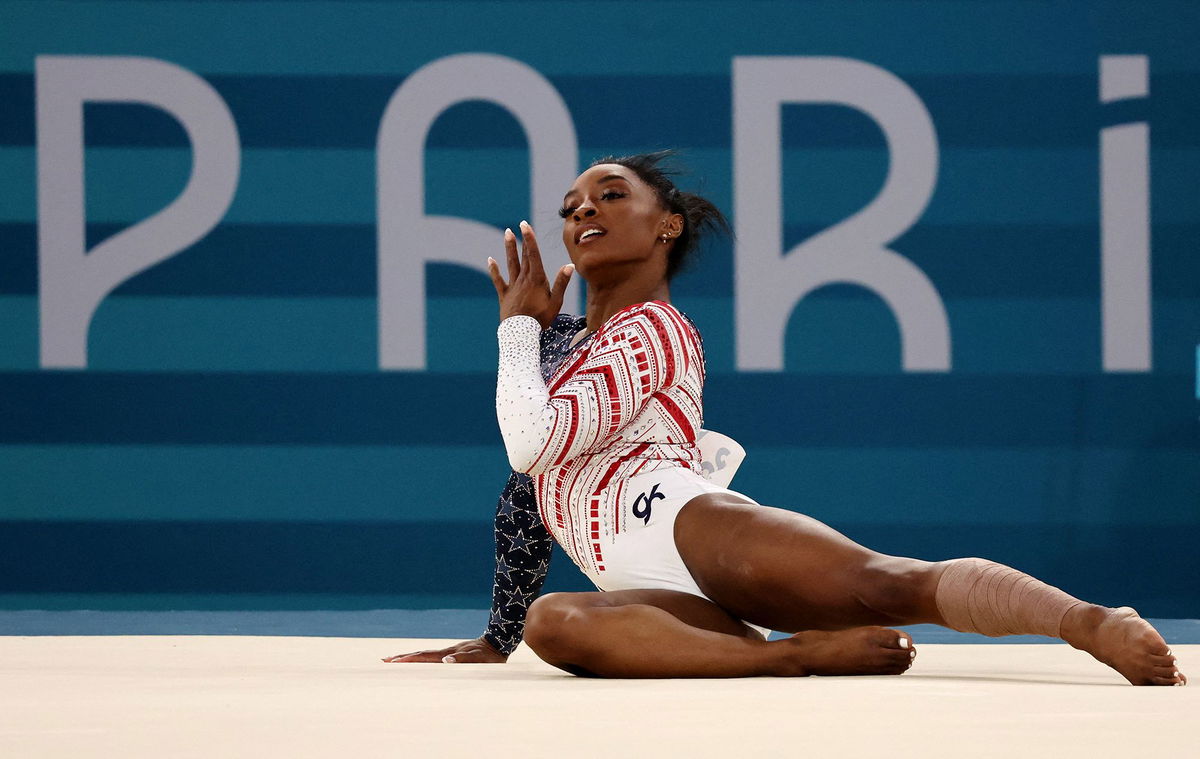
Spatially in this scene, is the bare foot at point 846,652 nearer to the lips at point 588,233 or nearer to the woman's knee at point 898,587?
the woman's knee at point 898,587

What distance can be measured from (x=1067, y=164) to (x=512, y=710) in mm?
3642

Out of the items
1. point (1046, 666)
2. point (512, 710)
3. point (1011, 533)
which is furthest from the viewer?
point (1011, 533)

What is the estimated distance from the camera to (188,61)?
4512mm

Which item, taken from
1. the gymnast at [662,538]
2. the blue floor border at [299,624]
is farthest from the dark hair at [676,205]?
the blue floor border at [299,624]

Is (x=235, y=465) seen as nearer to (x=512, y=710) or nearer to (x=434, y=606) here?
(x=434, y=606)

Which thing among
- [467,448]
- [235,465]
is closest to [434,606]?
[467,448]

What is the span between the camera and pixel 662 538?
1.98 metres

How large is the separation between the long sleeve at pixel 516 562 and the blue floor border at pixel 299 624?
99 centimetres

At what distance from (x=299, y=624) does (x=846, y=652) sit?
8.11 ft

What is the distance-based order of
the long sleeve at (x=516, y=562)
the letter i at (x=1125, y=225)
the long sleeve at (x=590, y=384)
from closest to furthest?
the long sleeve at (x=590, y=384) < the long sleeve at (x=516, y=562) < the letter i at (x=1125, y=225)

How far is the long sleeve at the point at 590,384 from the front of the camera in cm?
198

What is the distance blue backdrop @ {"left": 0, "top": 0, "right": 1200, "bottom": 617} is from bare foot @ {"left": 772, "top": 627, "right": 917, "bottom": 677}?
2617 millimetres

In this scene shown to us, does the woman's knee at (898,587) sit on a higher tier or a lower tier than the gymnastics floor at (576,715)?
higher

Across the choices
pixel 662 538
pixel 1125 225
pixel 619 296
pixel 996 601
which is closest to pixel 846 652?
pixel 996 601
